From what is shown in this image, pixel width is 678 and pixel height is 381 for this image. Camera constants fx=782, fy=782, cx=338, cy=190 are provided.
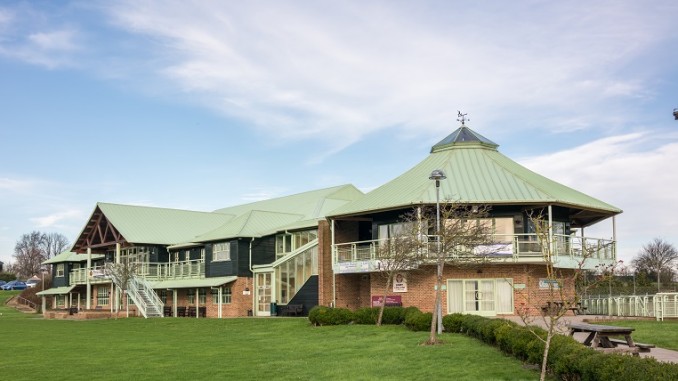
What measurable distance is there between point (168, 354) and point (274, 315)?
22117 millimetres

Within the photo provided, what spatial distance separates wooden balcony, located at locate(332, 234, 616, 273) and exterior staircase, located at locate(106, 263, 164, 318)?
1511 centimetres

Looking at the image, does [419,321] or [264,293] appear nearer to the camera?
[419,321]

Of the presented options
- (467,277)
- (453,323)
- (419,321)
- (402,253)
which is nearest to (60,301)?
(467,277)

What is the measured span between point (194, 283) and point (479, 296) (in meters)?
20.9

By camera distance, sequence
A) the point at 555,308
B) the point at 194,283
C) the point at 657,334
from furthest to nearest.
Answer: the point at 194,283
the point at 657,334
the point at 555,308

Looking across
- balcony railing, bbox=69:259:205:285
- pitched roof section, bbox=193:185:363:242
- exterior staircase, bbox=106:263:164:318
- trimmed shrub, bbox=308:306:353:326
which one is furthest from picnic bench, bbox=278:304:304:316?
trimmed shrub, bbox=308:306:353:326

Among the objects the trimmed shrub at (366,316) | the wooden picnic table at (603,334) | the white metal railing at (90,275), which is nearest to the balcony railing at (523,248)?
the trimmed shrub at (366,316)

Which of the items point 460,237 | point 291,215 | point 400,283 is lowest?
point 400,283

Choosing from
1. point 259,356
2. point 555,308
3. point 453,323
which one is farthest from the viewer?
point 453,323

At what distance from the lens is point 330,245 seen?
137 ft

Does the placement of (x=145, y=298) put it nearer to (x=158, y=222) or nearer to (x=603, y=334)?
(x=158, y=222)

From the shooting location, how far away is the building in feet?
115

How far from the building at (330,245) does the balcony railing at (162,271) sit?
10 centimetres

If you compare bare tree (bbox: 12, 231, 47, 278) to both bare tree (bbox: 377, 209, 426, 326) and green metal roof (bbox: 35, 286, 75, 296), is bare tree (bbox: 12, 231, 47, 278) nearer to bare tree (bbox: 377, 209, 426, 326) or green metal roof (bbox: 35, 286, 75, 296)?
green metal roof (bbox: 35, 286, 75, 296)
